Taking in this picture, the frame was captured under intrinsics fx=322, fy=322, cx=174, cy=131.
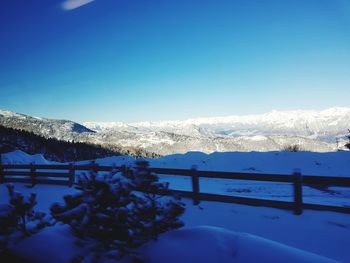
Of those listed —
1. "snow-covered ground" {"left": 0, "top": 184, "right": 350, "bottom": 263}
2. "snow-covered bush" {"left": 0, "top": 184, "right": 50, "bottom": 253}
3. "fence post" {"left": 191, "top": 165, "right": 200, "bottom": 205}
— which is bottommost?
"snow-covered ground" {"left": 0, "top": 184, "right": 350, "bottom": 263}

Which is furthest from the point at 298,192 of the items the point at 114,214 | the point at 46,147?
the point at 46,147

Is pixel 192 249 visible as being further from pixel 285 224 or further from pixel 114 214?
pixel 285 224

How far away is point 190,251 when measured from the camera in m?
3.21

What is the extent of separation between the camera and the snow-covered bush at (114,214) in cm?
341

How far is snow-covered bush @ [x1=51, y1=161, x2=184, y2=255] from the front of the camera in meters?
3.41

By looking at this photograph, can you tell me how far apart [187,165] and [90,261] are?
20.9 metres

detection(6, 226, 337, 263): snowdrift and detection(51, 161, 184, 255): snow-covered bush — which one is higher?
detection(51, 161, 184, 255): snow-covered bush

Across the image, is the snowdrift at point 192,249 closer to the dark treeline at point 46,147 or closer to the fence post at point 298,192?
the fence post at point 298,192

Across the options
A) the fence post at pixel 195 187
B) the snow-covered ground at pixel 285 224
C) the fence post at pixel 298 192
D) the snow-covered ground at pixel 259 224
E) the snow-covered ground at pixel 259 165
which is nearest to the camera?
the snow-covered ground at pixel 259 224

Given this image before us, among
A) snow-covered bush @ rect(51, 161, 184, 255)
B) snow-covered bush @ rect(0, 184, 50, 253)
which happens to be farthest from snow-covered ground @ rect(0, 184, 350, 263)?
snow-covered bush @ rect(0, 184, 50, 253)

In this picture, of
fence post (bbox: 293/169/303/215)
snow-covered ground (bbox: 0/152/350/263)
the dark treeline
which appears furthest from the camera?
the dark treeline

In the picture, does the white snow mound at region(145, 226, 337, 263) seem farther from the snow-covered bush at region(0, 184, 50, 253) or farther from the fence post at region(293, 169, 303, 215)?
the fence post at region(293, 169, 303, 215)

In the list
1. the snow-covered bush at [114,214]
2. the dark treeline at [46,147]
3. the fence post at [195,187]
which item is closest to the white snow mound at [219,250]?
the snow-covered bush at [114,214]

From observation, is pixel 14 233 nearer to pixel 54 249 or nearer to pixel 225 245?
pixel 54 249
